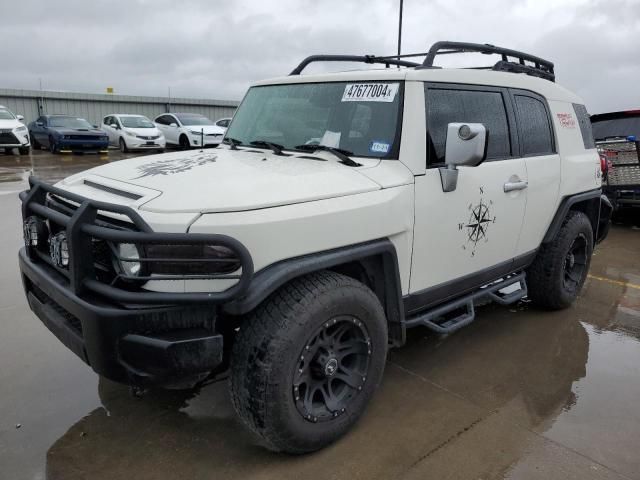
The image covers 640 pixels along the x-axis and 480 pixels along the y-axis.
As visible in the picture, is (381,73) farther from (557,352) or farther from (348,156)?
(557,352)

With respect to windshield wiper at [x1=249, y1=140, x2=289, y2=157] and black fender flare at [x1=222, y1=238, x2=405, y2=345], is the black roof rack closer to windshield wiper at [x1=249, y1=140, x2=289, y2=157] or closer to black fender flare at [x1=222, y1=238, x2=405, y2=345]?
windshield wiper at [x1=249, y1=140, x2=289, y2=157]

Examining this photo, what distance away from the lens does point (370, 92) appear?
10.4 feet

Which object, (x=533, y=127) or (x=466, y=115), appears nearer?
(x=466, y=115)

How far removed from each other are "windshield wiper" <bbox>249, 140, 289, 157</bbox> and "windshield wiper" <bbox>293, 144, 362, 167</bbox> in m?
0.10

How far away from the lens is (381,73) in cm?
322

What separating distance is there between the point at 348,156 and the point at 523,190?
1518mm

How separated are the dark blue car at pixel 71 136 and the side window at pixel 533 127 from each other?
1691cm

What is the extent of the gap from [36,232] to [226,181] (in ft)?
3.72

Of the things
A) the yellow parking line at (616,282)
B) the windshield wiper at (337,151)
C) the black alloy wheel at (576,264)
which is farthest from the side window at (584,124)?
the windshield wiper at (337,151)

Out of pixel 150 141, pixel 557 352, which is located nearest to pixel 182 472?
pixel 557 352

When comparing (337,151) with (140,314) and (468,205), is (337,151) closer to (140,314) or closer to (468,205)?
(468,205)

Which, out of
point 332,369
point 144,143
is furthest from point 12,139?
point 332,369

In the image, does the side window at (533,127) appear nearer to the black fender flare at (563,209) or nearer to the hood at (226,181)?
the black fender flare at (563,209)

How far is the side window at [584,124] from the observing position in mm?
4781
